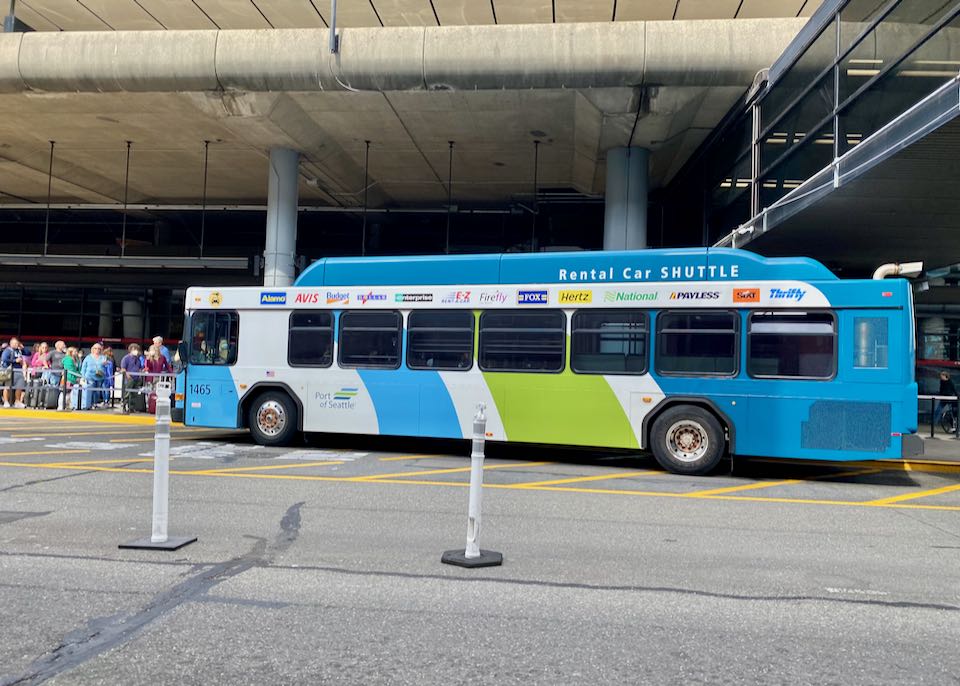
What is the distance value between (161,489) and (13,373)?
17.5 m

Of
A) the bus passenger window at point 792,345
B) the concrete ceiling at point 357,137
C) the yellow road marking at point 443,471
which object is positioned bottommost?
the yellow road marking at point 443,471

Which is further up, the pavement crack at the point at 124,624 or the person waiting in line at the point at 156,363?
the person waiting in line at the point at 156,363

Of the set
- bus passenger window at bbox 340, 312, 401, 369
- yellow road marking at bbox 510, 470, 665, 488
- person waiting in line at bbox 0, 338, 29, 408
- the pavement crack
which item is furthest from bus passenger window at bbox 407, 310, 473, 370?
person waiting in line at bbox 0, 338, 29, 408

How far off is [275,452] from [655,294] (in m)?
6.37

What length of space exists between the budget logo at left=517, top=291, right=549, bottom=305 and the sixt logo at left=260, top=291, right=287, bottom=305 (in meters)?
4.05

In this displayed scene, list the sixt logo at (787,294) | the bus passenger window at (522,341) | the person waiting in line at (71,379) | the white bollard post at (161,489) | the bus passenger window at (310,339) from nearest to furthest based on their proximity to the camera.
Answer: the white bollard post at (161,489) → the sixt logo at (787,294) → the bus passenger window at (522,341) → the bus passenger window at (310,339) → the person waiting in line at (71,379)

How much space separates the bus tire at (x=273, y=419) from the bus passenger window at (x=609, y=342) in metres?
4.81

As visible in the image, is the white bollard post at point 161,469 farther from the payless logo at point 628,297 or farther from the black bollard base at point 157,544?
the payless logo at point 628,297

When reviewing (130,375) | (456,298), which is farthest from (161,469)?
(130,375)

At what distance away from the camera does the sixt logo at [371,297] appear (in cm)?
1265

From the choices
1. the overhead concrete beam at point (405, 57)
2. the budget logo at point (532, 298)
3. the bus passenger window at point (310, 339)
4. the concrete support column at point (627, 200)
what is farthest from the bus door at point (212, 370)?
the concrete support column at point (627, 200)

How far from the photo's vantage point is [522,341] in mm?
Result: 11898

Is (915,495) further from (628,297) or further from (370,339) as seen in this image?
(370,339)

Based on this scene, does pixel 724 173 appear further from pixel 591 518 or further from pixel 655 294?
pixel 591 518
